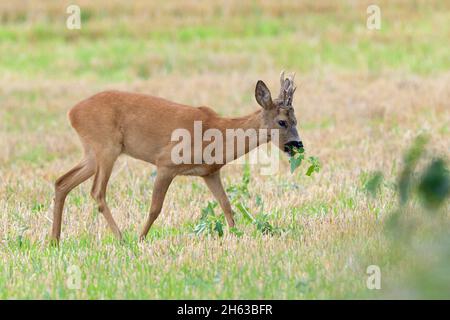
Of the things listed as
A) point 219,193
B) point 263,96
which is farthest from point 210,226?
point 263,96

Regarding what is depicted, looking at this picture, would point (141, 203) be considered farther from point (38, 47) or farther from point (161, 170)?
point (38, 47)

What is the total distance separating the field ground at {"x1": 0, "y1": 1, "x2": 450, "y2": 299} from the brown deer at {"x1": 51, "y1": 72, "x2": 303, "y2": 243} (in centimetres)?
39

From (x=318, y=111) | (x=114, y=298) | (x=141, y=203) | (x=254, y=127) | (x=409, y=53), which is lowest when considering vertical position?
(x=114, y=298)

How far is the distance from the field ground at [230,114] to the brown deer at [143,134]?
387 mm

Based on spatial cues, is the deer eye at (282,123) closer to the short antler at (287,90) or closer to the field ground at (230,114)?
the short antler at (287,90)

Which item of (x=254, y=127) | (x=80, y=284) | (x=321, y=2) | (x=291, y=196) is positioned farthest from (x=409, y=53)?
(x=80, y=284)

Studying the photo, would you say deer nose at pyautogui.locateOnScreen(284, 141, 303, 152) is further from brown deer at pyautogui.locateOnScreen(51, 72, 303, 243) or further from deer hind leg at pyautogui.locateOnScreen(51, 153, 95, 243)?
deer hind leg at pyautogui.locateOnScreen(51, 153, 95, 243)

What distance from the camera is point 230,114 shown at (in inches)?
704

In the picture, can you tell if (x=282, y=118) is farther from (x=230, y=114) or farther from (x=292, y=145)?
(x=230, y=114)

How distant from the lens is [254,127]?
884cm

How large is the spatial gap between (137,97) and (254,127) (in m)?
1.21

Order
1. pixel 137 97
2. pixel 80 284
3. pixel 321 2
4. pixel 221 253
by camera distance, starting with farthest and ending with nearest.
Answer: pixel 321 2 → pixel 137 97 → pixel 221 253 → pixel 80 284

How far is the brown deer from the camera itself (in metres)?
8.75

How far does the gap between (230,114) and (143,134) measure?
29.3ft
